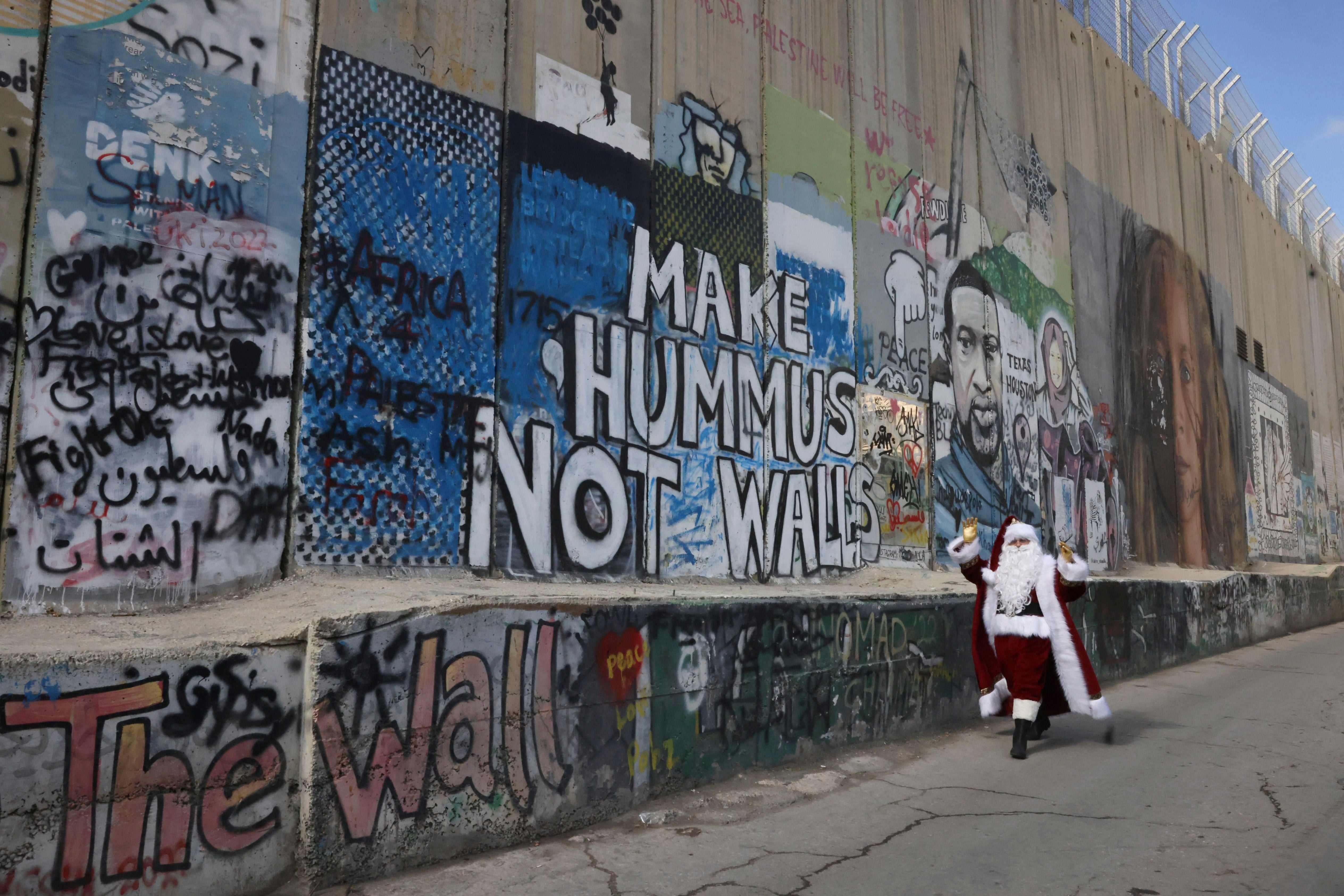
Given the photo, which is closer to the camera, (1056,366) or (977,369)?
(977,369)

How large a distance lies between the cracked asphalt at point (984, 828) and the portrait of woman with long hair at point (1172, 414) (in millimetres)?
11305

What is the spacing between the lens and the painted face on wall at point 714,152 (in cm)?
948

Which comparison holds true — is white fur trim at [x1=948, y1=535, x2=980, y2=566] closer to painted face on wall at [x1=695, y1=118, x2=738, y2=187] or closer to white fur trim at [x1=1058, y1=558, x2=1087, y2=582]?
white fur trim at [x1=1058, y1=558, x2=1087, y2=582]

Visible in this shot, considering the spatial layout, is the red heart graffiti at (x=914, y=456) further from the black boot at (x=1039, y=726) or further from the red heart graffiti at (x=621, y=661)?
the red heart graffiti at (x=621, y=661)

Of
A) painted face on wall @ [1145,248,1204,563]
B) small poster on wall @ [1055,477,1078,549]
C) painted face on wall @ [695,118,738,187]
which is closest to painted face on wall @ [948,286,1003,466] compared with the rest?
small poster on wall @ [1055,477,1078,549]

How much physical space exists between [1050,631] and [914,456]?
15.4 feet

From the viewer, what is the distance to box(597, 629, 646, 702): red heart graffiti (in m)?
5.55

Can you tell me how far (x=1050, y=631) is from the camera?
7.49 metres

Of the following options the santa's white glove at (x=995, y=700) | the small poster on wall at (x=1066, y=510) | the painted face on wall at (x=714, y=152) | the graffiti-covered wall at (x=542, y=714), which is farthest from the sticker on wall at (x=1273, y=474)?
the graffiti-covered wall at (x=542, y=714)

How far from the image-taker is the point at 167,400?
217 inches

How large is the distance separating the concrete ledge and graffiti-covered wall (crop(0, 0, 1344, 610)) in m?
0.74

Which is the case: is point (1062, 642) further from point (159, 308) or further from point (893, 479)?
point (159, 308)

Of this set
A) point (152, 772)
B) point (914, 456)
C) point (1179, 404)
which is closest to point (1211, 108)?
point (1179, 404)

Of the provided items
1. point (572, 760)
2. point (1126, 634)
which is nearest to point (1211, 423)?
point (1126, 634)
